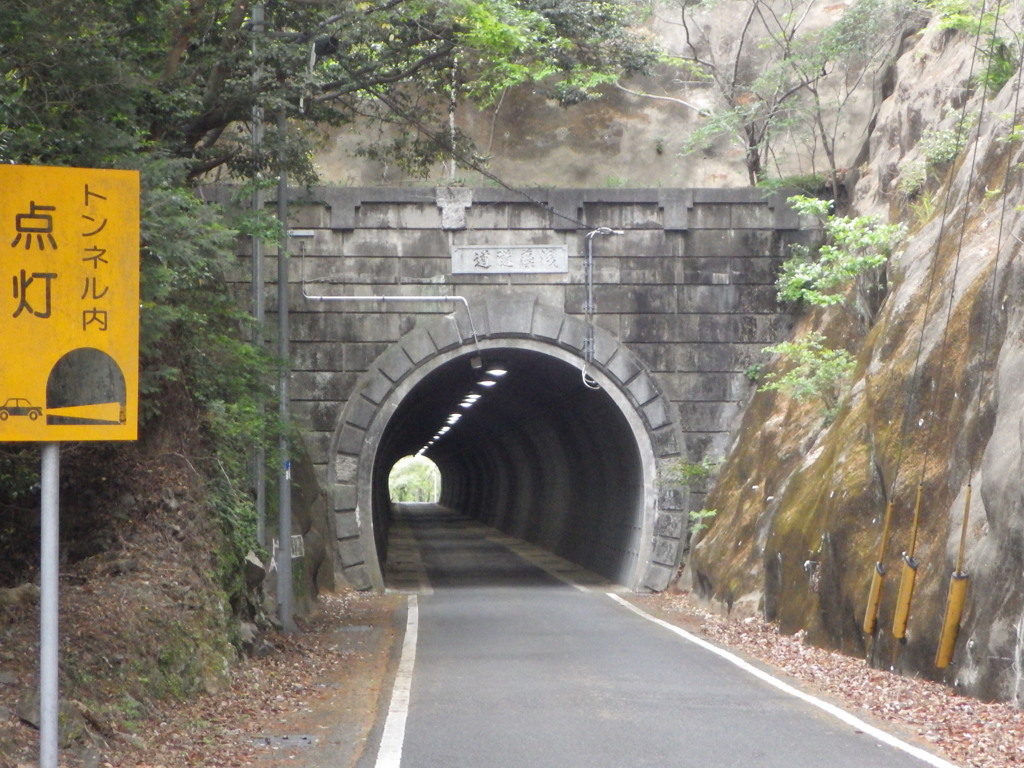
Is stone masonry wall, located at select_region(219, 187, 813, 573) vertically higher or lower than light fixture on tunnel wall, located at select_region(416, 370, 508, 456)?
higher

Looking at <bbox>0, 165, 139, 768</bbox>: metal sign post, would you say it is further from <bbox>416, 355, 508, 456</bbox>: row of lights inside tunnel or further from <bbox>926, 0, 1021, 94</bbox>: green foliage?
<bbox>416, 355, 508, 456</bbox>: row of lights inside tunnel

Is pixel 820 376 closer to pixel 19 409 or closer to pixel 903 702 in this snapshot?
pixel 903 702

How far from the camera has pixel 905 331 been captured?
1313 cm

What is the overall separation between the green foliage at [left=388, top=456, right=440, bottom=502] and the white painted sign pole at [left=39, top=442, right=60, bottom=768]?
91.6 meters

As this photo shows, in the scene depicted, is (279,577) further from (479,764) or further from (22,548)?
(479,764)

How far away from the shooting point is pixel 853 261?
15.8 m

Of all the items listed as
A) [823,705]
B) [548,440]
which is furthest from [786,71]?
[823,705]

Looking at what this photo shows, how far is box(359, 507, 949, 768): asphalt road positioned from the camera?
704 centimetres

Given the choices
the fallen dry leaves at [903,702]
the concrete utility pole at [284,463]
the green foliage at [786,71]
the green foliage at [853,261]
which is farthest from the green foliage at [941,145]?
the concrete utility pole at [284,463]

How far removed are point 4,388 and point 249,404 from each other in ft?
Result: 21.7

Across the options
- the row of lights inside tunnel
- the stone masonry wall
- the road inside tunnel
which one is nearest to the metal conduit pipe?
the stone masonry wall

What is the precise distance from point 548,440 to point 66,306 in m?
26.5

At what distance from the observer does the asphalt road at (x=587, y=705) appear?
23.1ft

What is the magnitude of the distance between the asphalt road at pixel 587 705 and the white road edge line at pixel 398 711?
1 centimetres
